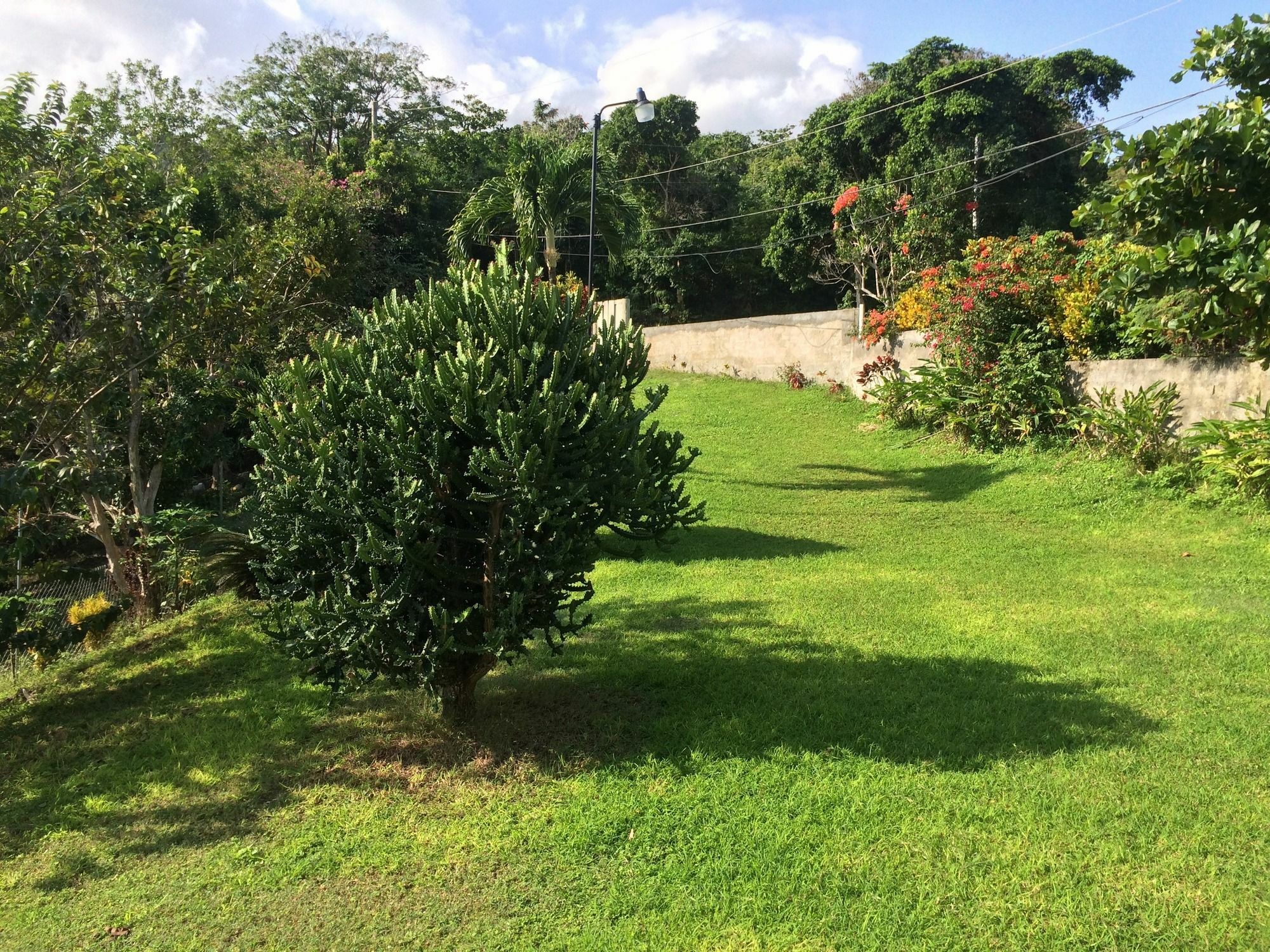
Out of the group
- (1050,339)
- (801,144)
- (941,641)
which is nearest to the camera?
(941,641)

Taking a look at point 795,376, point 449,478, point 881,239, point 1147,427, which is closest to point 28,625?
point 449,478

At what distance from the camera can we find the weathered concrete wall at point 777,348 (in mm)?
16625

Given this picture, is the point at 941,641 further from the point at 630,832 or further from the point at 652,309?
the point at 652,309

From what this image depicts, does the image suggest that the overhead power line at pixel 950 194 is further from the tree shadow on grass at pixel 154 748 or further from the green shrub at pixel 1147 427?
the tree shadow on grass at pixel 154 748

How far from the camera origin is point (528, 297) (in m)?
4.77

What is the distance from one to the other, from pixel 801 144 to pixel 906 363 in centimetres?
1428

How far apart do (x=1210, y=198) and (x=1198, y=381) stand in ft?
15.1

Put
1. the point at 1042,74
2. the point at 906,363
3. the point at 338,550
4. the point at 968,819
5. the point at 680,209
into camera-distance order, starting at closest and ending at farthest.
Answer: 1. the point at 968,819
2. the point at 338,550
3. the point at 906,363
4. the point at 1042,74
5. the point at 680,209

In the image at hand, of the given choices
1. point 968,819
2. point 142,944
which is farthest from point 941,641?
point 142,944

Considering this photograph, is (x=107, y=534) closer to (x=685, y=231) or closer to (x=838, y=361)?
(x=838, y=361)

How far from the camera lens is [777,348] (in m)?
19.0

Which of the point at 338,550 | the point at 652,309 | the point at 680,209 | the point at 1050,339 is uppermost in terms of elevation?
the point at 680,209

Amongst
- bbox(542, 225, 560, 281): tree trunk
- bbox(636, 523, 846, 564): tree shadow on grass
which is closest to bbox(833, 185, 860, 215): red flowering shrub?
bbox(542, 225, 560, 281): tree trunk

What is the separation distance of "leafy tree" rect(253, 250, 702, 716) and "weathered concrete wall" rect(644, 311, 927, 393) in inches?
415
